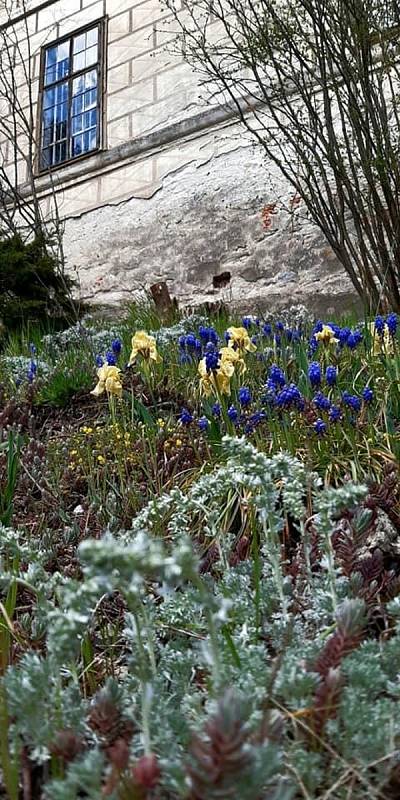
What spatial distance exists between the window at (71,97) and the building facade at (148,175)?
0.06ft

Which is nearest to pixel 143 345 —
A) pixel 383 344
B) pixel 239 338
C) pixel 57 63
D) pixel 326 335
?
pixel 239 338

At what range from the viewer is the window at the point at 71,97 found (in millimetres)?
9500

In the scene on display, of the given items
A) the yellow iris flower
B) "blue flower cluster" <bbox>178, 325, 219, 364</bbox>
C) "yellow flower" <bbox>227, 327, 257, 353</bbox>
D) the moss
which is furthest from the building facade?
the yellow iris flower

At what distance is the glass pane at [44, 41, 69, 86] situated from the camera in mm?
10055

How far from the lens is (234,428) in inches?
98.2

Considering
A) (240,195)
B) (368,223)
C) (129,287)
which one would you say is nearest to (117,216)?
(129,287)

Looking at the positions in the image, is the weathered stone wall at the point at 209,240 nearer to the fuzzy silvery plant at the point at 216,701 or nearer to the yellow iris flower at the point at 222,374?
the yellow iris flower at the point at 222,374

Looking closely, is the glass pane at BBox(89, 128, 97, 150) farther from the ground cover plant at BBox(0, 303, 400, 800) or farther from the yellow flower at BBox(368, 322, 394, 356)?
the yellow flower at BBox(368, 322, 394, 356)

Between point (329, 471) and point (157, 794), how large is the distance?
4.85 feet

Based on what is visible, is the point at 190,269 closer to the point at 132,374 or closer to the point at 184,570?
the point at 132,374

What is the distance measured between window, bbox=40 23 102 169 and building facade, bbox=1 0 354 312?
0.02 m

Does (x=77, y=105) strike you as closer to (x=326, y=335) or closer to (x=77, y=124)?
(x=77, y=124)

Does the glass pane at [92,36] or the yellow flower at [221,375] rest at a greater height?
the glass pane at [92,36]

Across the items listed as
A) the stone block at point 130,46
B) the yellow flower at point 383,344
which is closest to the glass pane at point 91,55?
the stone block at point 130,46
